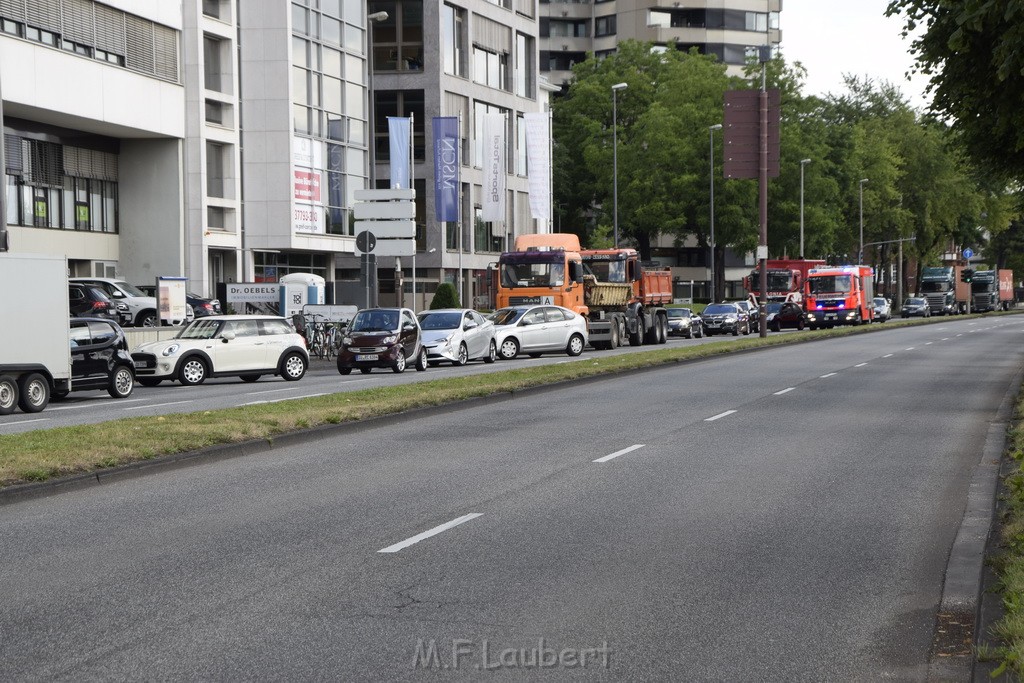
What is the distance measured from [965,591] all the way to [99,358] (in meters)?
21.3

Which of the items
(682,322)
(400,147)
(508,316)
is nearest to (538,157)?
(400,147)

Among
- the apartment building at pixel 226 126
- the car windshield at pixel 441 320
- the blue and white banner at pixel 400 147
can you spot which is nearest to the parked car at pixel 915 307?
the apartment building at pixel 226 126

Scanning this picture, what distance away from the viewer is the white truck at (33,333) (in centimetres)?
2312

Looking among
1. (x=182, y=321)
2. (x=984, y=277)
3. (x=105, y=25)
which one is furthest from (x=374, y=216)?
(x=984, y=277)

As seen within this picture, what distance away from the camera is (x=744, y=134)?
45.6 meters

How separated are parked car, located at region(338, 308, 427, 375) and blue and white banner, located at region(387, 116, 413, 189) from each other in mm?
22142

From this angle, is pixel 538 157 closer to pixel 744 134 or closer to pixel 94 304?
pixel 744 134

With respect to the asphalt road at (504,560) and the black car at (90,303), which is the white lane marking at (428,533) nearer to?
the asphalt road at (504,560)

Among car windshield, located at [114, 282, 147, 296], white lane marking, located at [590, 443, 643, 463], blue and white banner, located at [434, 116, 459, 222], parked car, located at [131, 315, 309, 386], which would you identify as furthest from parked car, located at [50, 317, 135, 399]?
blue and white banner, located at [434, 116, 459, 222]

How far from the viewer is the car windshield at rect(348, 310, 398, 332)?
34594mm

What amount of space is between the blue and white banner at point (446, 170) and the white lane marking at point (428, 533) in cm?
4908

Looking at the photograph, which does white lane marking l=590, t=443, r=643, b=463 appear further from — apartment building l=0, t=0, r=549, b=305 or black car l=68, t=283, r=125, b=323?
black car l=68, t=283, r=125, b=323

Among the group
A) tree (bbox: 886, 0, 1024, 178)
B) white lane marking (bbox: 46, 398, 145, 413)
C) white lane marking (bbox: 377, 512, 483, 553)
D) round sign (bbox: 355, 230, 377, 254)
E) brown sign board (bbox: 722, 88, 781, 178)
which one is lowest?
white lane marking (bbox: 46, 398, 145, 413)

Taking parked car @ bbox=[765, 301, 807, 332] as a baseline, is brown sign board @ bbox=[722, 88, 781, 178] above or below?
above
